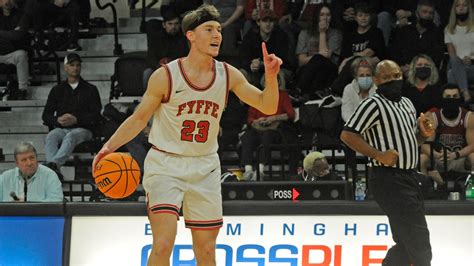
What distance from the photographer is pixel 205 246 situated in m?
7.74

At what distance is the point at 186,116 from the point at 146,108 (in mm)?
285

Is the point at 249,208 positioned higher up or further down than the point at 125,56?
further down

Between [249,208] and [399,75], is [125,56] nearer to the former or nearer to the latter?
[249,208]

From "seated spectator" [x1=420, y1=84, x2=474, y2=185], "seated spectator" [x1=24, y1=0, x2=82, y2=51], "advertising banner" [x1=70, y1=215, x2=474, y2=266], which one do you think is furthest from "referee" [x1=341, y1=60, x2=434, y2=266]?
"seated spectator" [x1=24, y1=0, x2=82, y2=51]

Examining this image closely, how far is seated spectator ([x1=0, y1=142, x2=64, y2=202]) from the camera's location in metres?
11.5

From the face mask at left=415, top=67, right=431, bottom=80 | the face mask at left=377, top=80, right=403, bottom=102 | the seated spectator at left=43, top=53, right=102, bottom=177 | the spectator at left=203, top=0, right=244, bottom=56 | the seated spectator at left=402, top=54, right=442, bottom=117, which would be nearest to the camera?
the face mask at left=377, top=80, right=403, bottom=102

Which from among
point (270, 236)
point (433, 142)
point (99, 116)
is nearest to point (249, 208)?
point (270, 236)

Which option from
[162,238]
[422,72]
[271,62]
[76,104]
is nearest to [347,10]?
[422,72]

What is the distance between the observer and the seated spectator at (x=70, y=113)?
1359 centimetres

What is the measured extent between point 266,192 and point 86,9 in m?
7.32

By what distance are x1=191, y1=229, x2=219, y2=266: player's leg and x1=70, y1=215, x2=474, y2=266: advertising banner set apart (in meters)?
1.54

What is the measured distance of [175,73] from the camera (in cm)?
771

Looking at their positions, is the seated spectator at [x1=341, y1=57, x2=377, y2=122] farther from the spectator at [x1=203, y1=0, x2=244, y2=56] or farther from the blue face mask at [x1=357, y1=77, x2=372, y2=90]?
the spectator at [x1=203, y1=0, x2=244, y2=56]

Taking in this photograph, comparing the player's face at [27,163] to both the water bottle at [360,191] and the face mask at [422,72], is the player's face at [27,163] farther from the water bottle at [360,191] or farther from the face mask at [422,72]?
the face mask at [422,72]
